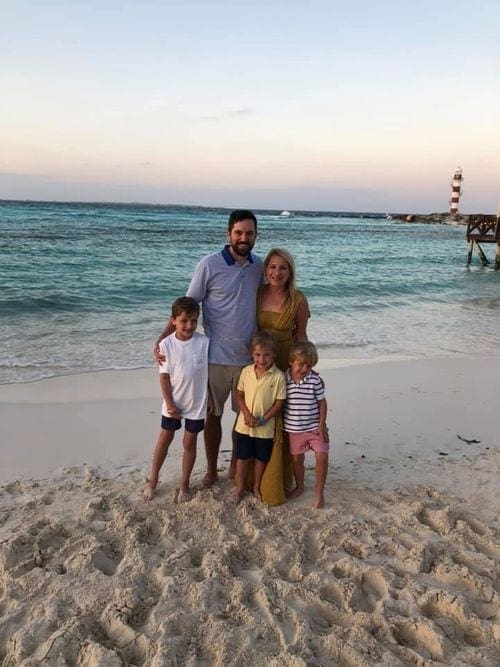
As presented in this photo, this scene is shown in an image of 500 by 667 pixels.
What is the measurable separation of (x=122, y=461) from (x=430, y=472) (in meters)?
2.74

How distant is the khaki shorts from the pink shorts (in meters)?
0.49

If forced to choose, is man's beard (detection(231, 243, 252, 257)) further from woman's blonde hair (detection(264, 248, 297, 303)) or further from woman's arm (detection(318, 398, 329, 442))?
woman's arm (detection(318, 398, 329, 442))

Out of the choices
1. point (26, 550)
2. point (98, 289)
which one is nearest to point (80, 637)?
point (26, 550)

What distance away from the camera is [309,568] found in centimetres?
305

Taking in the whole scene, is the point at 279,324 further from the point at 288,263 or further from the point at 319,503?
the point at 319,503

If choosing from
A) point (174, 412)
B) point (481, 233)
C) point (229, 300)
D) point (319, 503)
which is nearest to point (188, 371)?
point (174, 412)

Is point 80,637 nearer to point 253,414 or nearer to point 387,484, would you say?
point 253,414

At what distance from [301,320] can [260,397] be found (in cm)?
64

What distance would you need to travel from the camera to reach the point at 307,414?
3674 millimetres

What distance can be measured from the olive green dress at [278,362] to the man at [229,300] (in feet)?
0.42

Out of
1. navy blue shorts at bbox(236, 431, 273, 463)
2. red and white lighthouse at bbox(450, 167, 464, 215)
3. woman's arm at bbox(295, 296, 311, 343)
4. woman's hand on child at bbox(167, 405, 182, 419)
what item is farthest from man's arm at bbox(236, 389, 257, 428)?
red and white lighthouse at bbox(450, 167, 464, 215)

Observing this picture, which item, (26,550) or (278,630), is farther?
(26,550)

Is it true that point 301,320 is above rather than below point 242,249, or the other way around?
below

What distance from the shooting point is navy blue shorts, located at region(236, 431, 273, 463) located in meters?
3.72
